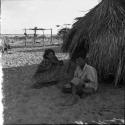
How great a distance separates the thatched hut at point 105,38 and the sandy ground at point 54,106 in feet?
1.82

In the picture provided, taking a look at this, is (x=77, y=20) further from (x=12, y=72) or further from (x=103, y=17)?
(x=12, y=72)

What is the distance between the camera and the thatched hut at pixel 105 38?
21.9 feet

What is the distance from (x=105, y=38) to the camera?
6.79 m

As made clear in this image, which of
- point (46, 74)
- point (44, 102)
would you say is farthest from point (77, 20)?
point (44, 102)

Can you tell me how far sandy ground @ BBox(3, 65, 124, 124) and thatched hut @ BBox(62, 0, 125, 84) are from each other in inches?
21.9

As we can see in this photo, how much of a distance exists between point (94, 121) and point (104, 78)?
275 cm

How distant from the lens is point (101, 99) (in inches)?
235

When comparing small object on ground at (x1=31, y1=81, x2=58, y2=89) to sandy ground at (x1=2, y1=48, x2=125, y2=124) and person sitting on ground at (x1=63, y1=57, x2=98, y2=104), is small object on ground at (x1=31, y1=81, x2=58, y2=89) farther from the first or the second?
person sitting on ground at (x1=63, y1=57, x2=98, y2=104)

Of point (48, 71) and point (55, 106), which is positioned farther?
point (48, 71)

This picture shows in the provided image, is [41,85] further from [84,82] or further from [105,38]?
[105,38]

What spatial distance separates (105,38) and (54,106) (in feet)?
7.43

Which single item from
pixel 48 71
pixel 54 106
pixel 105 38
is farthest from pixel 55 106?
pixel 105 38

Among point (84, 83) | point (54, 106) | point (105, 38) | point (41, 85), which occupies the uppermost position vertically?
point (105, 38)

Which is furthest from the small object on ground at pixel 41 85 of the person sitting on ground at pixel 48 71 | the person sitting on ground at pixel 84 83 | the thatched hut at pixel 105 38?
the thatched hut at pixel 105 38
